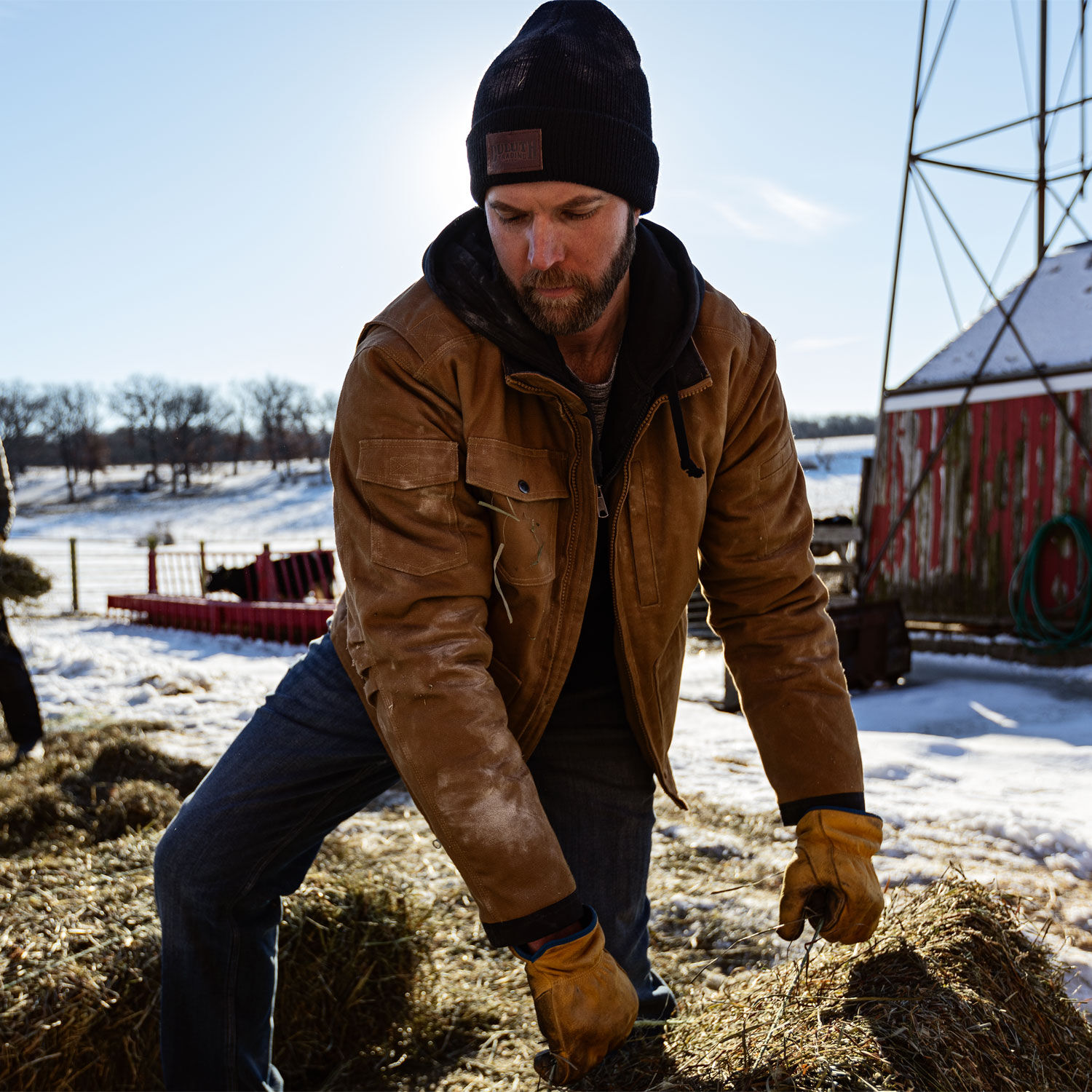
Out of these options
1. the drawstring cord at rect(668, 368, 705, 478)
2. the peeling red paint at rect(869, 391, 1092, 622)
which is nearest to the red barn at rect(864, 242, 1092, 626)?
the peeling red paint at rect(869, 391, 1092, 622)

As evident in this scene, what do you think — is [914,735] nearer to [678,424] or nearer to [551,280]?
[678,424]

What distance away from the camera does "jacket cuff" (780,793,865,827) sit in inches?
71.9

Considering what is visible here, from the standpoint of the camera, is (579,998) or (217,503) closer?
(579,998)

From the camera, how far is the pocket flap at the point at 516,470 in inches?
65.0

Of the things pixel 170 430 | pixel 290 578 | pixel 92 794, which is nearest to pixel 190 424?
pixel 170 430

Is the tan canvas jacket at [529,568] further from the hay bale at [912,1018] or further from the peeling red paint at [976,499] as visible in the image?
the peeling red paint at [976,499]

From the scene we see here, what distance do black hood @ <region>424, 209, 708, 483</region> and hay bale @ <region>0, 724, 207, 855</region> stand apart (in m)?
2.28

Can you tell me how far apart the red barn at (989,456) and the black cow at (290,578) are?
710cm

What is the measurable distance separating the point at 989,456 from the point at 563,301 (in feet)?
28.3

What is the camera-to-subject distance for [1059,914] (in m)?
2.78

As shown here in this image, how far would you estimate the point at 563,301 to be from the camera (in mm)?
1735

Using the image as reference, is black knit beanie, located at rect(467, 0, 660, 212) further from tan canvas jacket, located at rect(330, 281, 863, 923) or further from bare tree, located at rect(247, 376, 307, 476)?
bare tree, located at rect(247, 376, 307, 476)

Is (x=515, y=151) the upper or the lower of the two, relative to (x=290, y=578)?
upper

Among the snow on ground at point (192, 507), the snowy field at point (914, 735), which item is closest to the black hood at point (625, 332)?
the snowy field at point (914, 735)
